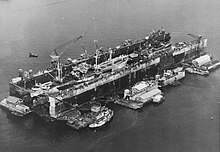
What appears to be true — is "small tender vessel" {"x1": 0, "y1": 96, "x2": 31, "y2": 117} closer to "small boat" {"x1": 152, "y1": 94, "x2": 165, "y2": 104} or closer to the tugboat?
"small boat" {"x1": 152, "y1": 94, "x2": 165, "y2": 104}

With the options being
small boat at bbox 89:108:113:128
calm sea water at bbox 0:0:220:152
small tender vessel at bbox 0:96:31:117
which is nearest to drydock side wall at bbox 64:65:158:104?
small boat at bbox 89:108:113:128

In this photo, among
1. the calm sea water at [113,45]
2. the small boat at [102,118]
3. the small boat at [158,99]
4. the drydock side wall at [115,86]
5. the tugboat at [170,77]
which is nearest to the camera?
the calm sea water at [113,45]

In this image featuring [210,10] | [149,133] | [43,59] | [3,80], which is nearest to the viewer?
[149,133]

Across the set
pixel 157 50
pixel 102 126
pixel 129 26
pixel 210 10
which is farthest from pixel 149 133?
pixel 210 10

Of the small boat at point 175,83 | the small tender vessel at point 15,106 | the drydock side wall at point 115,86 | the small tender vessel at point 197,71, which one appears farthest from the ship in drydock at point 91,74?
the small boat at point 175,83

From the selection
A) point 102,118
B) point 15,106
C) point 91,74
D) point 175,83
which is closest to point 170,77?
point 175,83

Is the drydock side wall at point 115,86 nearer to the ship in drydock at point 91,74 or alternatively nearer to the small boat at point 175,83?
the ship in drydock at point 91,74

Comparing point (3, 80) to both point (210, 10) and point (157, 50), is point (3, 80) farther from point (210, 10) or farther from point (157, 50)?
point (210, 10)
